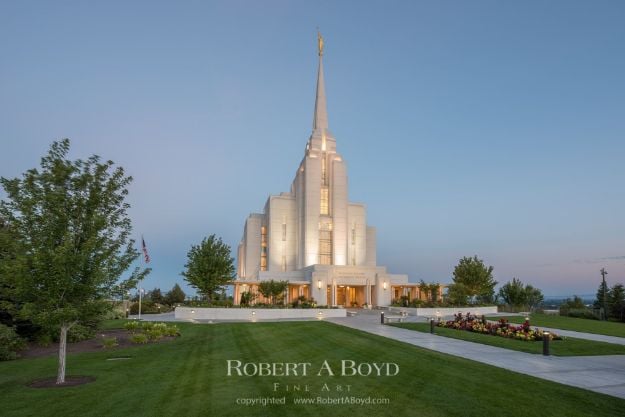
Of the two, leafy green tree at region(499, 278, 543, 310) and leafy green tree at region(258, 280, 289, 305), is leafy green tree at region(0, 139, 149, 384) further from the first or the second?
leafy green tree at region(499, 278, 543, 310)

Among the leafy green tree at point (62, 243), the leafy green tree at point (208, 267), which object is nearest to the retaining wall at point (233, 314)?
the leafy green tree at point (208, 267)

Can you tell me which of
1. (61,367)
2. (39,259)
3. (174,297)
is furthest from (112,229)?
(174,297)

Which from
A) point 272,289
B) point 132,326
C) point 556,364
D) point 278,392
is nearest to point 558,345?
point 556,364

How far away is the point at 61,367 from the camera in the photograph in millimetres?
10742

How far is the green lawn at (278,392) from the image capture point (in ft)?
26.8

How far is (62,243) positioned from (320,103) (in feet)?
206

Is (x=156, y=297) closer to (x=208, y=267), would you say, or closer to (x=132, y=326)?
(x=208, y=267)

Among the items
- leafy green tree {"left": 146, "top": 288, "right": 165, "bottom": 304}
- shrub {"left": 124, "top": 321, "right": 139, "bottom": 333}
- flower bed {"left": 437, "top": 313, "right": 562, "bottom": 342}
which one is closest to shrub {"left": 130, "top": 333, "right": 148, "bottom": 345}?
shrub {"left": 124, "top": 321, "right": 139, "bottom": 333}

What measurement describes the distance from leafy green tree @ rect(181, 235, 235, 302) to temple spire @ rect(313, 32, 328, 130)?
36.1 meters

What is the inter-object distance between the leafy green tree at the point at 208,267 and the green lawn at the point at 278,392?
68.1 ft

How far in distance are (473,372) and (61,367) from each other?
11166 millimetres

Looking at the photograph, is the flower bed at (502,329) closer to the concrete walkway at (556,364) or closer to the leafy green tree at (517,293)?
the concrete walkway at (556,364)

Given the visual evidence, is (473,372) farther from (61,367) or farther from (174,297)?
(174,297)

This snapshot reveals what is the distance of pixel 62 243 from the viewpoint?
10.4 meters
